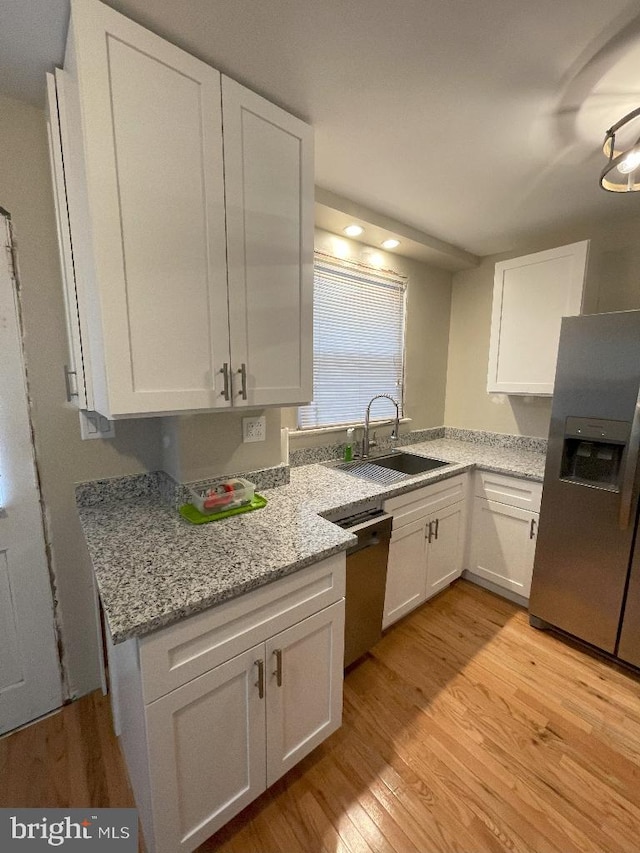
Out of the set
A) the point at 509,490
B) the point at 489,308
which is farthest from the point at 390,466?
the point at 489,308

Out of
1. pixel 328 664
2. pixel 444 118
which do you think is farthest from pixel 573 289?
pixel 328 664

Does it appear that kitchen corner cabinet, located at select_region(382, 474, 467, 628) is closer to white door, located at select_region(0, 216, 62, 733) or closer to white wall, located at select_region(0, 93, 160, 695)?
white wall, located at select_region(0, 93, 160, 695)

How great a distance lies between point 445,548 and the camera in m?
2.23

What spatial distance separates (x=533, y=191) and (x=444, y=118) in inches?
33.2

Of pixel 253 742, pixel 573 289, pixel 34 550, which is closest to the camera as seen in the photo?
pixel 253 742

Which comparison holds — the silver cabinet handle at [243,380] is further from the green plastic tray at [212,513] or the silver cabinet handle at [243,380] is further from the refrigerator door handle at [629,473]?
the refrigerator door handle at [629,473]

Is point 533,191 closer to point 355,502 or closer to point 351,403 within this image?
point 351,403

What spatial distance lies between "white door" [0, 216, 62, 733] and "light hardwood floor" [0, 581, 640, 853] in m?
0.17

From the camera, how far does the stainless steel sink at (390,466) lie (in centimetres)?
204

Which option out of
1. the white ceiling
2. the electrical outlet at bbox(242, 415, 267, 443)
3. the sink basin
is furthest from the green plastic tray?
the white ceiling

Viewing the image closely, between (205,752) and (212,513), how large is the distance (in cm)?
70

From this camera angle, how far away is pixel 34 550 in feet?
4.62

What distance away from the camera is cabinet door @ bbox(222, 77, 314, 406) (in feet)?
3.86

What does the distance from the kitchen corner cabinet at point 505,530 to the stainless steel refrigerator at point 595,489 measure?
15 centimetres
